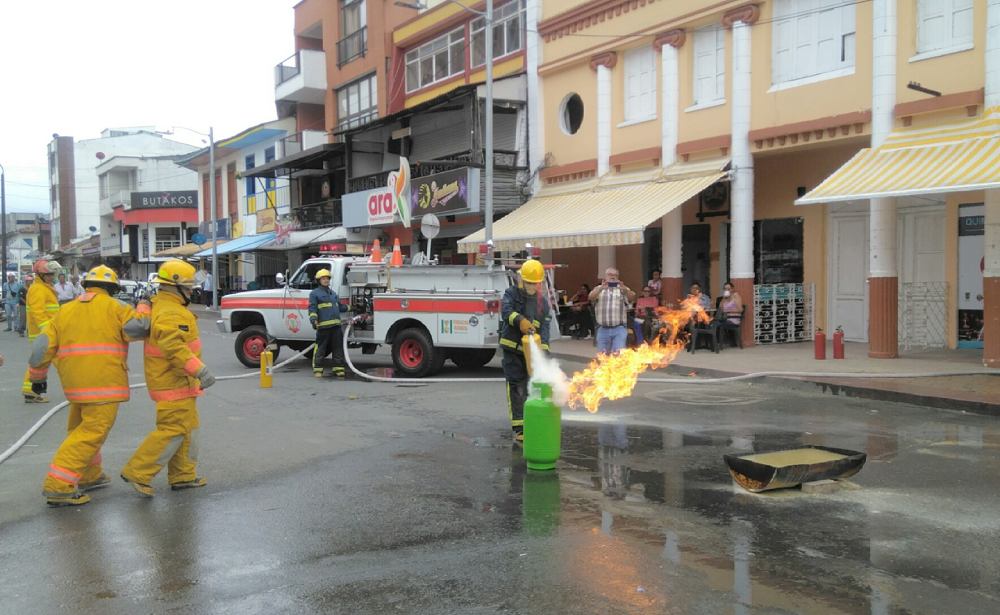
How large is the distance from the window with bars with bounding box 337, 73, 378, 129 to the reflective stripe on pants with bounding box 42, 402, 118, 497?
24.8 metres

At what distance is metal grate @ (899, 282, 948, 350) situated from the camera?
612 inches

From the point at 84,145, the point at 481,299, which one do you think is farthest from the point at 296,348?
the point at 84,145

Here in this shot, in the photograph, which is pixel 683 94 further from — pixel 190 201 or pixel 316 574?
pixel 190 201

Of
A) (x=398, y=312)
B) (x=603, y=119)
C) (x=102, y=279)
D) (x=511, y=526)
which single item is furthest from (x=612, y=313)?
(x=603, y=119)

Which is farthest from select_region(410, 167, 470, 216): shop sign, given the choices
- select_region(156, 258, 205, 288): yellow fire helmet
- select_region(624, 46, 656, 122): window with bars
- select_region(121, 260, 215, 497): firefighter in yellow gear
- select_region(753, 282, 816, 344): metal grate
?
select_region(121, 260, 215, 497): firefighter in yellow gear

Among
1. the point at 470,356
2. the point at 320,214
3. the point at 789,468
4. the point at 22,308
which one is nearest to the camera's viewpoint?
the point at 789,468

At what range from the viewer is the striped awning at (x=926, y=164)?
458 inches

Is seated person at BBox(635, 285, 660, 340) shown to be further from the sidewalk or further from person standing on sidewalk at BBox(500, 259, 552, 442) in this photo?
person standing on sidewalk at BBox(500, 259, 552, 442)

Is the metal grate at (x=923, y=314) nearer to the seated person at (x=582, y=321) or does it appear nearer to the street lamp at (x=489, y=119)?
the seated person at (x=582, y=321)

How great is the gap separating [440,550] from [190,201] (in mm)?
52076

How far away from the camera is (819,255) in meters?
17.7

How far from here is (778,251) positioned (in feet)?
60.7

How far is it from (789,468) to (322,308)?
927cm

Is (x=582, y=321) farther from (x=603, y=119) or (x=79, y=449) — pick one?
Answer: (x=79, y=449)
